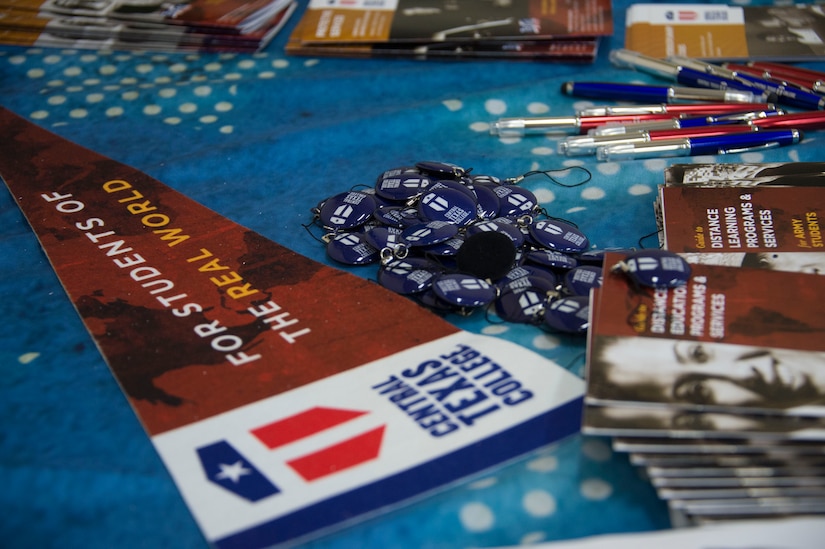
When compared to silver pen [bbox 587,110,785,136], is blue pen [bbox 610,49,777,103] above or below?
above

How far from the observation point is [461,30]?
1378mm

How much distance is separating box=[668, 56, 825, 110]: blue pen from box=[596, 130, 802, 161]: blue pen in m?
0.11

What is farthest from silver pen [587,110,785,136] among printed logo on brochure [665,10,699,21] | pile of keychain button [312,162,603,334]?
printed logo on brochure [665,10,699,21]

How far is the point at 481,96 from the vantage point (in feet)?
4.20

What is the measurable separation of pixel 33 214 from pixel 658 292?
767 mm

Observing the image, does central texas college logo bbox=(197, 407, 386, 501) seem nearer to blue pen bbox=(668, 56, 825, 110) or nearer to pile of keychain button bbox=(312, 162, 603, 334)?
pile of keychain button bbox=(312, 162, 603, 334)

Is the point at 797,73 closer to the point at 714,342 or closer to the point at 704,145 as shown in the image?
the point at 704,145

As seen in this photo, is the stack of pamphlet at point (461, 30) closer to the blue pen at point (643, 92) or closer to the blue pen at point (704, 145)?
the blue pen at point (643, 92)

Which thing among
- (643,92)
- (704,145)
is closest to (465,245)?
(704,145)

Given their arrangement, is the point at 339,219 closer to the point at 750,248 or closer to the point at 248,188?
the point at 248,188

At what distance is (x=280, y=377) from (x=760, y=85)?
0.86m

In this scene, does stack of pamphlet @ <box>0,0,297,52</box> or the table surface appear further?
stack of pamphlet @ <box>0,0,297,52</box>

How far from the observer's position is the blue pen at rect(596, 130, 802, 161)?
1.10 metres

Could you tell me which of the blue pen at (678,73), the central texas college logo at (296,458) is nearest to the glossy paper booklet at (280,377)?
the central texas college logo at (296,458)
